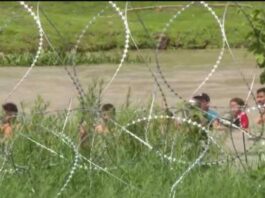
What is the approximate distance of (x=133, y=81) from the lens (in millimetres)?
16891

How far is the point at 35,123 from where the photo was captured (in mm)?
6727

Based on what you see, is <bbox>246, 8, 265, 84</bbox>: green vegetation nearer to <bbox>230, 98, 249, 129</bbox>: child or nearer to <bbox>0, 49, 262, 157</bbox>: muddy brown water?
<bbox>230, 98, 249, 129</bbox>: child

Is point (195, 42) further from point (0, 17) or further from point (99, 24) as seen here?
point (0, 17)

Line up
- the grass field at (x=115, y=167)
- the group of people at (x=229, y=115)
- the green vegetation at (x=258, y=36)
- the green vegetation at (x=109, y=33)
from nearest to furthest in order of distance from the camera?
the grass field at (x=115, y=167) → the group of people at (x=229, y=115) → the green vegetation at (x=258, y=36) → the green vegetation at (x=109, y=33)

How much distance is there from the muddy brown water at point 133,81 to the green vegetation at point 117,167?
5744 mm

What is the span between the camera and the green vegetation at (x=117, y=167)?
5871mm

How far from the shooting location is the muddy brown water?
14359 millimetres

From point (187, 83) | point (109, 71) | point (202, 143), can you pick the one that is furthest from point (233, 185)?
point (109, 71)

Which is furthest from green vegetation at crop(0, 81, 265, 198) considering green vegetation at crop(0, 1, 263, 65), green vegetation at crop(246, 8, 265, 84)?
green vegetation at crop(0, 1, 263, 65)

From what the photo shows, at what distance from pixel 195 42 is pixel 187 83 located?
360 inches

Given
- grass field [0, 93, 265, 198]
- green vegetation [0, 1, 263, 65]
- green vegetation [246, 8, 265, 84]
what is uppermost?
green vegetation [0, 1, 263, 65]

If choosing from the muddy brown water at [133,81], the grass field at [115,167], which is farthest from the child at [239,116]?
the muddy brown water at [133,81]

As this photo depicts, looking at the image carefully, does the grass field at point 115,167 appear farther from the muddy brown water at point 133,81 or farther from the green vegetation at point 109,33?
the green vegetation at point 109,33

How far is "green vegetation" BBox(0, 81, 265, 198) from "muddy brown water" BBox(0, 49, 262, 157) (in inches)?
226
